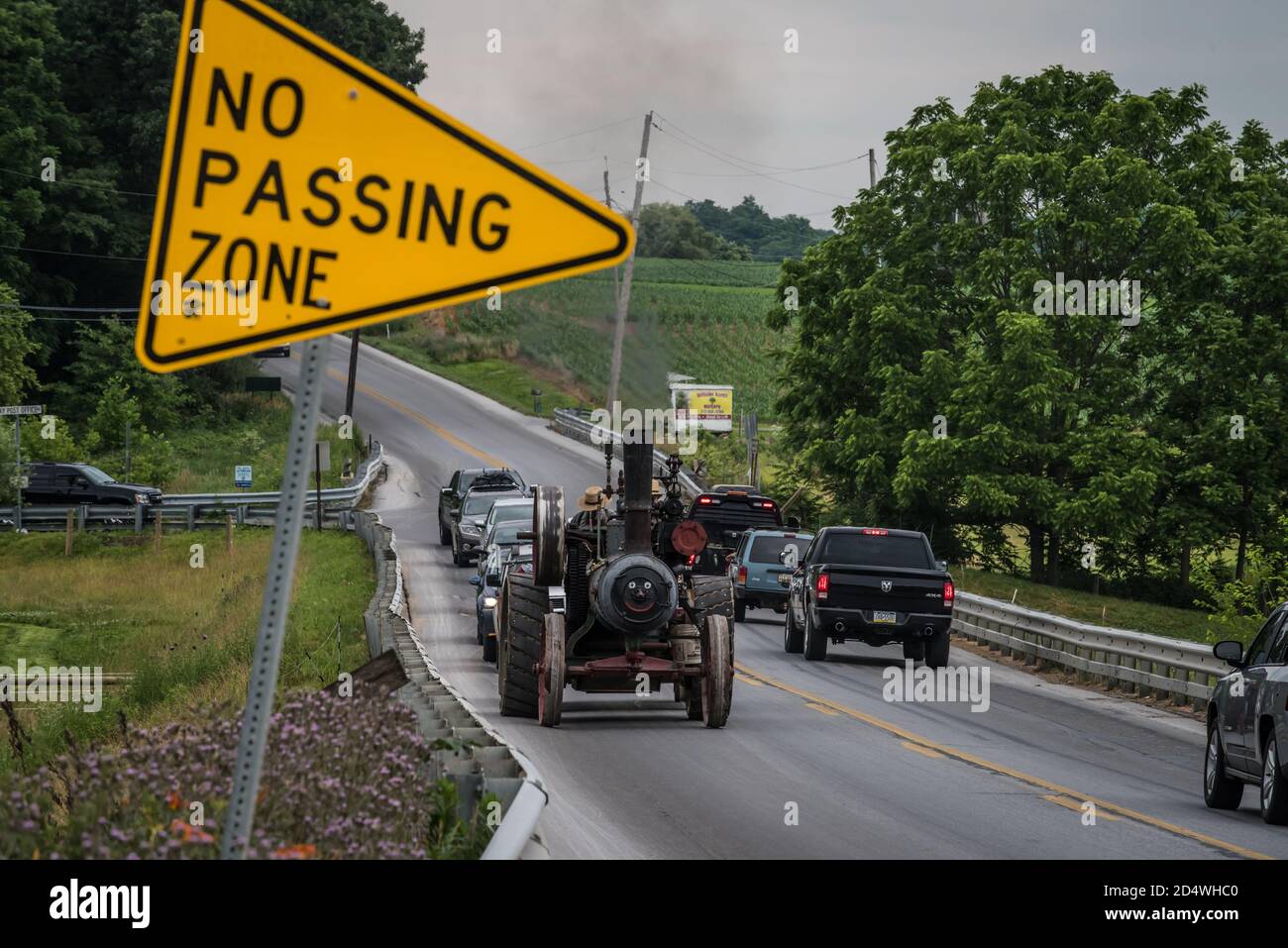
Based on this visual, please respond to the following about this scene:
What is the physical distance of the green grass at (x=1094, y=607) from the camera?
40.0 m

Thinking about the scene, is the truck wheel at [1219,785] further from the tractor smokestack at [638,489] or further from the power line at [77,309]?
the power line at [77,309]

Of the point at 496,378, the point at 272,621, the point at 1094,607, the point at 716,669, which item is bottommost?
the point at 1094,607

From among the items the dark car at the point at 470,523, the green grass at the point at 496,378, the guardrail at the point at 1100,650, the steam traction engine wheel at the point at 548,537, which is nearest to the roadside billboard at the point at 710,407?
the green grass at the point at 496,378

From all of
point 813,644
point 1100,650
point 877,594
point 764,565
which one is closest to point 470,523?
point 764,565

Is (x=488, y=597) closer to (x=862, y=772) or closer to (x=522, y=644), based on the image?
(x=522, y=644)

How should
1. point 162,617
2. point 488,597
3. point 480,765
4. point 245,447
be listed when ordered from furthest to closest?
point 245,447 → point 162,617 → point 488,597 → point 480,765

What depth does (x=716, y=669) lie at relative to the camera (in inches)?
776

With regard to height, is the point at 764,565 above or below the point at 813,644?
above

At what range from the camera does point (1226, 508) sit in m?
44.8

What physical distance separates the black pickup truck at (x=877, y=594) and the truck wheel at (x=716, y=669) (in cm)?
838

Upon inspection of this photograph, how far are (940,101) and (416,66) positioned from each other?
4716 cm

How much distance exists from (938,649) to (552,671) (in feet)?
34.9
